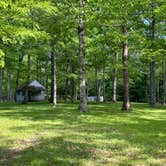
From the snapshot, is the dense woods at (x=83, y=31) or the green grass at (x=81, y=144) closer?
the green grass at (x=81, y=144)

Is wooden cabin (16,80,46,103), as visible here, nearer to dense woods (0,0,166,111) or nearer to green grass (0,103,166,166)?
dense woods (0,0,166,111)

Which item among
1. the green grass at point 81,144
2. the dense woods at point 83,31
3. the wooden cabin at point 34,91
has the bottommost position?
the green grass at point 81,144

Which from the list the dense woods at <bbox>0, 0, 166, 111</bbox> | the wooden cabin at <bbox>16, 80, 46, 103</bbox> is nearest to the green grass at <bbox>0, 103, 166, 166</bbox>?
the dense woods at <bbox>0, 0, 166, 111</bbox>

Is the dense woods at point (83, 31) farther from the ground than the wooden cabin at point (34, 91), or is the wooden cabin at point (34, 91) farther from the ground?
the dense woods at point (83, 31)

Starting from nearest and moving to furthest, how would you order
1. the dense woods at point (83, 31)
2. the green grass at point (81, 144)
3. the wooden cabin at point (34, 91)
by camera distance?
the green grass at point (81, 144), the dense woods at point (83, 31), the wooden cabin at point (34, 91)

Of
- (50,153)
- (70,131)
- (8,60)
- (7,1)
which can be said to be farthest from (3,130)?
(8,60)

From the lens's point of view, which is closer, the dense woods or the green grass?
the green grass

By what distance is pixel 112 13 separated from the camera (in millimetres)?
22125

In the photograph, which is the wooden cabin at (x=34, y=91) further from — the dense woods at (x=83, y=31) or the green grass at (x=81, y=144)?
the green grass at (x=81, y=144)

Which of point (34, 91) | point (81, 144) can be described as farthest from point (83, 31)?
point (34, 91)

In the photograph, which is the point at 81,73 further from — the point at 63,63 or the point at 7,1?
the point at 63,63

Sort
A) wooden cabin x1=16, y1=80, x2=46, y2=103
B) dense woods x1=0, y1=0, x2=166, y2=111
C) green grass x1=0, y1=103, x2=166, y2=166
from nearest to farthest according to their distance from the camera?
green grass x1=0, y1=103, x2=166, y2=166 < dense woods x1=0, y1=0, x2=166, y2=111 < wooden cabin x1=16, y1=80, x2=46, y2=103

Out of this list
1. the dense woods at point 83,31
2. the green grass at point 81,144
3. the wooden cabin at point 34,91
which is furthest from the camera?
the wooden cabin at point 34,91

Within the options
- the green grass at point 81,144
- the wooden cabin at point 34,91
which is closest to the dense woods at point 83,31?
the green grass at point 81,144
